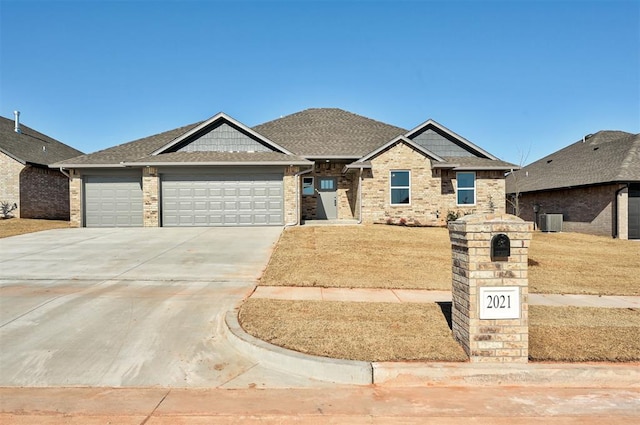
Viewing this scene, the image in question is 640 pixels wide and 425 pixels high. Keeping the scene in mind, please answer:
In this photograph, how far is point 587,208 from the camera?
20875 mm

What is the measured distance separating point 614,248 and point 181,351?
16590mm

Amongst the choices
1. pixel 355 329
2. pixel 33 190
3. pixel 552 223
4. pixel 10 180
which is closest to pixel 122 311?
pixel 355 329

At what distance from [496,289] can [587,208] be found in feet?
67.6

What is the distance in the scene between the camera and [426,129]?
2111cm

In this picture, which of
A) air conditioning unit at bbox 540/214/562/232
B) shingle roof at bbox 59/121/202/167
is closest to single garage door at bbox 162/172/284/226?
shingle roof at bbox 59/121/202/167

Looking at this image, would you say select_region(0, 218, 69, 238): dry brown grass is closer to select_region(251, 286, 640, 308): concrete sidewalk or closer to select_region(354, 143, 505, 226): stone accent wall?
select_region(251, 286, 640, 308): concrete sidewalk

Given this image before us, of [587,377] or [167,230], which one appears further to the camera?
[167,230]

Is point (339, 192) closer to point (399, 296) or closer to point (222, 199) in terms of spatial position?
point (222, 199)

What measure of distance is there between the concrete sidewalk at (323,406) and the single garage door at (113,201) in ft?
50.9

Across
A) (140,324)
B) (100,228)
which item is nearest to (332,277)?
(140,324)

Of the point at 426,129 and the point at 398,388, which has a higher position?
the point at 426,129

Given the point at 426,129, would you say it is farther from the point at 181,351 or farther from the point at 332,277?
the point at 181,351

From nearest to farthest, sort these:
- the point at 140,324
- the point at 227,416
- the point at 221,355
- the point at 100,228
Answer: the point at 227,416
the point at 221,355
the point at 140,324
the point at 100,228

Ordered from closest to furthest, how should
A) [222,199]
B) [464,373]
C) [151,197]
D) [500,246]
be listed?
[464,373]
[500,246]
[151,197]
[222,199]
